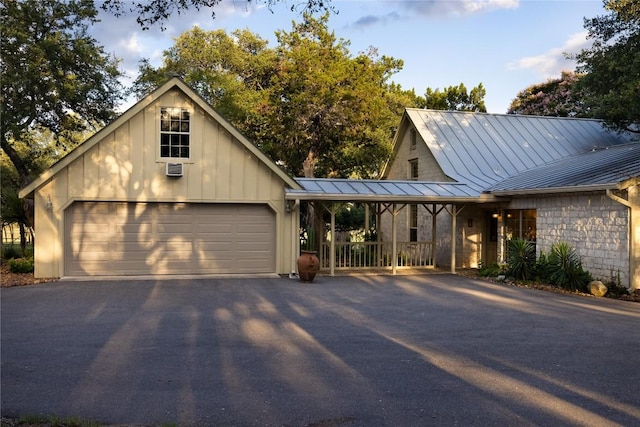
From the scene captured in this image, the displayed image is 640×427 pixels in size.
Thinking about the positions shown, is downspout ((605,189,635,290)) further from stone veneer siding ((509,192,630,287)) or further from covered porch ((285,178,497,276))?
covered porch ((285,178,497,276))

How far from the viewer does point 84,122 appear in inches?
872

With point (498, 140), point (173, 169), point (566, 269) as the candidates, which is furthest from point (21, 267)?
point (498, 140)

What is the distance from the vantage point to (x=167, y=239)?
49.5ft

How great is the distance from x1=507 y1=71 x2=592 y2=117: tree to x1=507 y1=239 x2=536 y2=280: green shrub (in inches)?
732

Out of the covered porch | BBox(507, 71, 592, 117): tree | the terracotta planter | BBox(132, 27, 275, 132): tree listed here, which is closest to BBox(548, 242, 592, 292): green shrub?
the covered porch

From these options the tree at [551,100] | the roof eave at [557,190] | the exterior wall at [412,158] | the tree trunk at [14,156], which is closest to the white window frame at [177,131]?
the tree trunk at [14,156]

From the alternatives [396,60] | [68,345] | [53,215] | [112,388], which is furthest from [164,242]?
[396,60]

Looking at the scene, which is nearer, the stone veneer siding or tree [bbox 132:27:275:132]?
the stone veneer siding

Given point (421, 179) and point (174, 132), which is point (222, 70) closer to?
point (421, 179)

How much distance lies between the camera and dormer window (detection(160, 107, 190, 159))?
14984 mm

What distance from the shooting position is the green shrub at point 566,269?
1344 centimetres

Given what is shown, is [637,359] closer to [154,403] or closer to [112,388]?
[154,403]

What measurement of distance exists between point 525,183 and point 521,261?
2770mm

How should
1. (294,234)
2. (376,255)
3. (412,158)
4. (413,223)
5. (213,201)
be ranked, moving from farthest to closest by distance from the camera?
(412,158) < (413,223) < (376,255) < (294,234) < (213,201)
